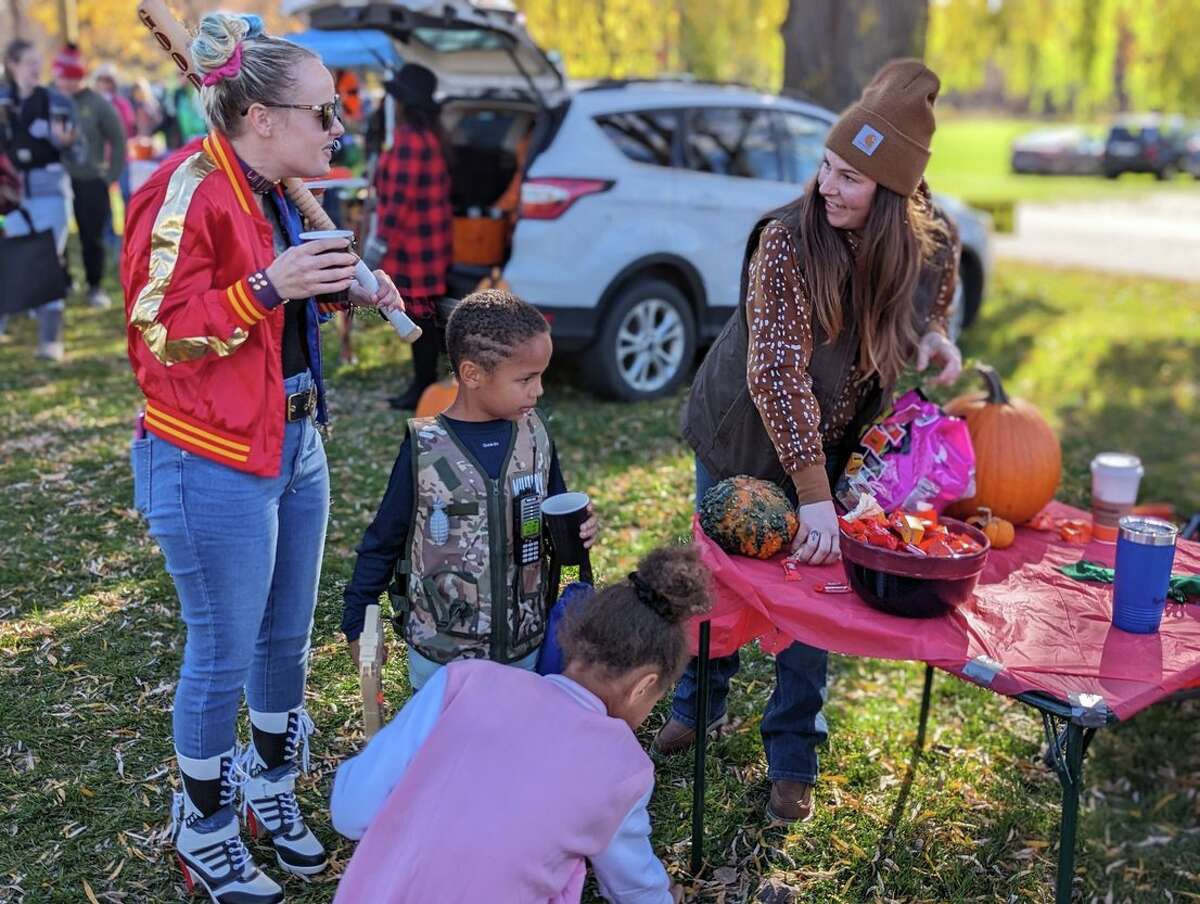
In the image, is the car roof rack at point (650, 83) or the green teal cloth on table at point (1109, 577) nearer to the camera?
the green teal cloth on table at point (1109, 577)

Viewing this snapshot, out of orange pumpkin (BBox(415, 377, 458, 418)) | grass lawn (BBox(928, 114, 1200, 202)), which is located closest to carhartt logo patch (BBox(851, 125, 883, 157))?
orange pumpkin (BBox(415, 377, 458, 418))

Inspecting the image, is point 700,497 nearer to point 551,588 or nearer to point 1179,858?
point 551,588

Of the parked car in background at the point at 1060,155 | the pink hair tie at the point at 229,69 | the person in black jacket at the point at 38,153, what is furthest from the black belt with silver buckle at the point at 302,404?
the parked car in background at the point at 1060,155

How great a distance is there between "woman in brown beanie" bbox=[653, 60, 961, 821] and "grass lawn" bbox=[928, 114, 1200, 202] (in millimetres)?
17050

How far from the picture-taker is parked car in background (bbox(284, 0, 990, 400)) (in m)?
7.33

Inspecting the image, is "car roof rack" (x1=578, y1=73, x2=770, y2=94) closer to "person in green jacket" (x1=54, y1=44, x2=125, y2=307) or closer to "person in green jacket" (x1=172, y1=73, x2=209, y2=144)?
"person in green jacket" (x1=54, y1=44, x2=125, y2=307)

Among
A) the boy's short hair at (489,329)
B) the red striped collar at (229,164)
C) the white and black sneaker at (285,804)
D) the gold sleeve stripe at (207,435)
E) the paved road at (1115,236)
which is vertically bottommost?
the paved road at (1115,236)

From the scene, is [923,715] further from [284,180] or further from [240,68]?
[240,68]

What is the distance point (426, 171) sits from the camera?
24.0ft

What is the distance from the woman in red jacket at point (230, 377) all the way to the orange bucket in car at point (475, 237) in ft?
17.6

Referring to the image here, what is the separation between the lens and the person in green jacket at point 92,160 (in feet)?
33.7

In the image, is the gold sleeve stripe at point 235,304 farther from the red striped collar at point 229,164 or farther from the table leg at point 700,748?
the table leg at point 700,748

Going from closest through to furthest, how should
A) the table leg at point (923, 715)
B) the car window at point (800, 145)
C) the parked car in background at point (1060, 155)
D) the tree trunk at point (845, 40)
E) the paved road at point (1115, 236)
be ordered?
the table leg at point (923, 715) → the car window at point (800, 145) → the tree trunk at point (845, 40) → the paved road at point (1115, 236) → the parked car in background at point (1060, 155)

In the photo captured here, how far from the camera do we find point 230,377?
2562 mm
